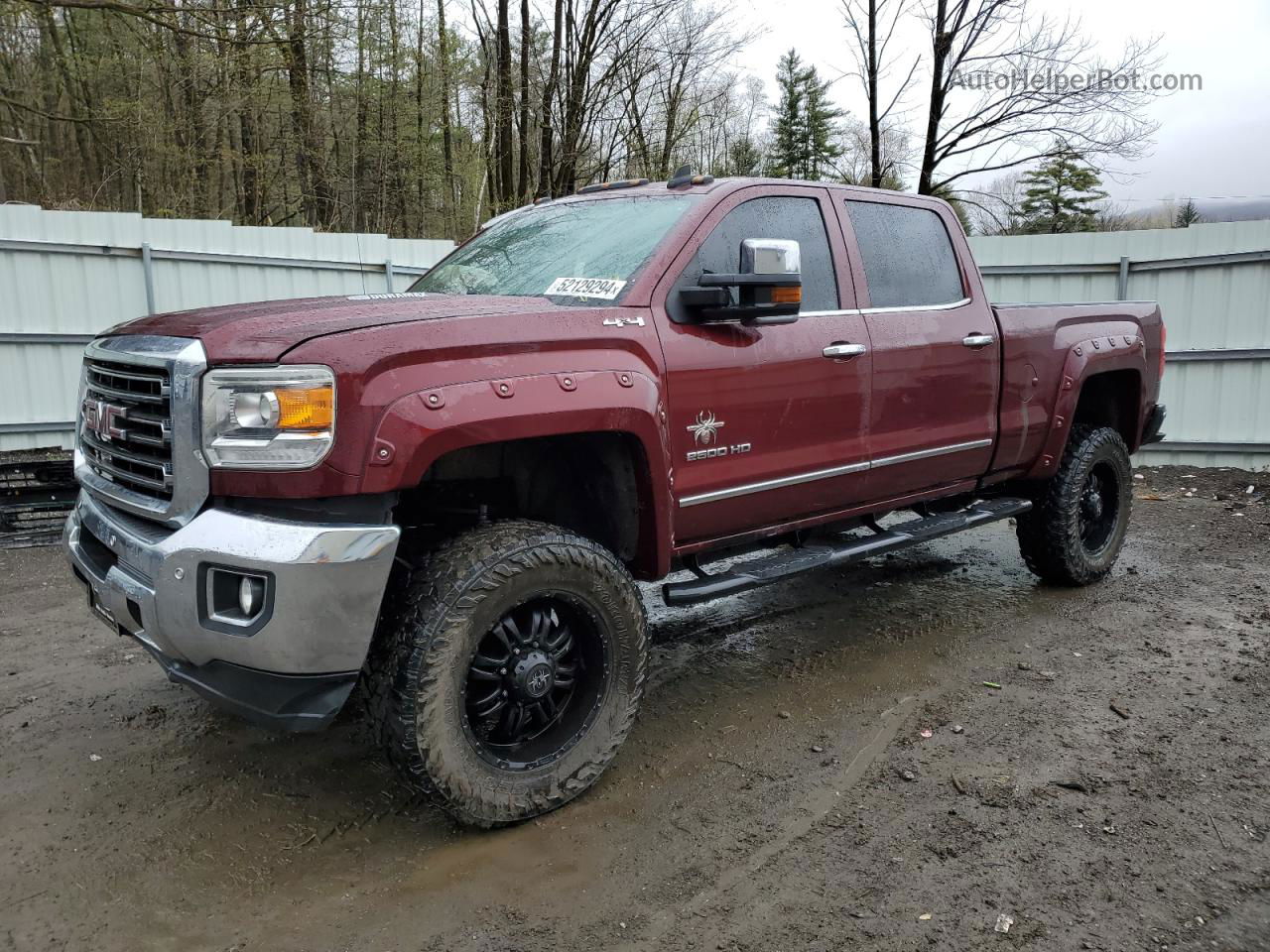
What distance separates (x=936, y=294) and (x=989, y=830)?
2.55 metres

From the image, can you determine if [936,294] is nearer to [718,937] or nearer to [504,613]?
[504,613]

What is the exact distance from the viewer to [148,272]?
903 centimetres

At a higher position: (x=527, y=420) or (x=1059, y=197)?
(x=1059, y=197)

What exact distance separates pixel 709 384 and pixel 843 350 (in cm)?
78

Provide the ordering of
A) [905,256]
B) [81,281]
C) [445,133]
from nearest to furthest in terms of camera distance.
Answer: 1. [905,256]
2. [81,281]
3. [445,133]

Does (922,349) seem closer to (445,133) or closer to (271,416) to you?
(271,416)

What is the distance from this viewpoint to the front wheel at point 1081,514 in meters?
5.14

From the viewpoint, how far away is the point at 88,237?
872 centimetres

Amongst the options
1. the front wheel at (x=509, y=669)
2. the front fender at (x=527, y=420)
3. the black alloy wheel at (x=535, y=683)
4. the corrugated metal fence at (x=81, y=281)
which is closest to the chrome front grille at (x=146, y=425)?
the front fender at (x=527, y=420)

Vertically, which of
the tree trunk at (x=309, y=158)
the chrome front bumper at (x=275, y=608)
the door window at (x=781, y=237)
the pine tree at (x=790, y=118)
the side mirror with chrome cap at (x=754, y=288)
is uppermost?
the pine tree at (x=790, y=118)

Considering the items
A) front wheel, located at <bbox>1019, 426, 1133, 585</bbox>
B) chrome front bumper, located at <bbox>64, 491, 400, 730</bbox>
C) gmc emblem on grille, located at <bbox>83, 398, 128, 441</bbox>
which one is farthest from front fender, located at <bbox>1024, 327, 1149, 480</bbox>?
gmc emblem on grille, located at <bbox>83, 398, 128, 441</bbox>

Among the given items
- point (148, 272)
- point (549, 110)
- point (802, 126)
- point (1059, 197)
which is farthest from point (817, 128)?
point (148, 272)

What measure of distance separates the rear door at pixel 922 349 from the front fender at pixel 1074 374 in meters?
0.53

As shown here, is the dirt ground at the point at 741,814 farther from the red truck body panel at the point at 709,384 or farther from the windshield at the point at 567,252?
the windshield at the point at 567,252
